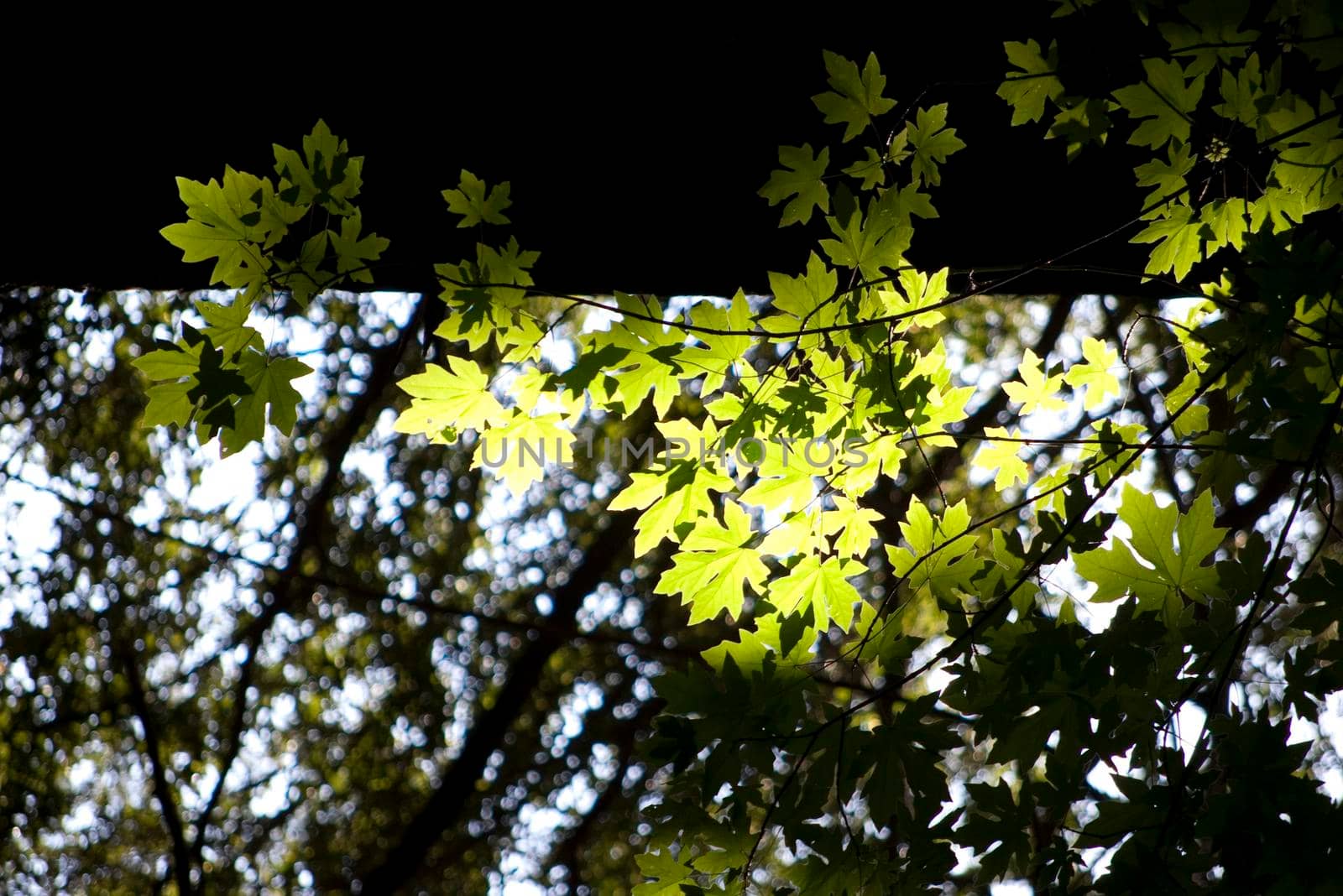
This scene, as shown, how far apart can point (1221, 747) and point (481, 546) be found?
5047mm

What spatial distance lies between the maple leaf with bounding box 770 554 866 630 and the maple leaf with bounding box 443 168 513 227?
72 centimetres

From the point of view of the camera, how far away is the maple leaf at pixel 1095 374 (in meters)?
1.91

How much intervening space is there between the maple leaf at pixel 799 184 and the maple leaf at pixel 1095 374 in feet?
2.34

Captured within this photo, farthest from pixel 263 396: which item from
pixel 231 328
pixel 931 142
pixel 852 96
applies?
pixel 931 142

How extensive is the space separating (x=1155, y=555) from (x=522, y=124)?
3.96 ft

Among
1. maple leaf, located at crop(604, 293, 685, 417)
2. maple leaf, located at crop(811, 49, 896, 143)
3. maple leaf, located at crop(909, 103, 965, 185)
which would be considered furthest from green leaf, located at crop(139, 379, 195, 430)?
maple leaf, located at crop(909, 103, 965, 185)

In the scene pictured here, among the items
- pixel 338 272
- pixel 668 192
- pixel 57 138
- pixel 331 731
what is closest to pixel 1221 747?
pixel 668 192

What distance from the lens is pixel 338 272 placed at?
144 cm

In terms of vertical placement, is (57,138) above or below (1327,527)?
above

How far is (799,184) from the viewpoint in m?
1.52

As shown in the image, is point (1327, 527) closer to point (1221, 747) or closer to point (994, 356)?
point (1221, 747)

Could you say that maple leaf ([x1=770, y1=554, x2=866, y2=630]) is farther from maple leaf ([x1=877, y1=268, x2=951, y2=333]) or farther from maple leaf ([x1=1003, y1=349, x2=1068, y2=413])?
maple leaf ([x1=1003, y1=349, x2=1068, y2=413])

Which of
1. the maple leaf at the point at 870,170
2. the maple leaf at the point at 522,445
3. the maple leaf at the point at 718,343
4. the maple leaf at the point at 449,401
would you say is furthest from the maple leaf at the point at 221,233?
the maple leaf at the point at 870,170

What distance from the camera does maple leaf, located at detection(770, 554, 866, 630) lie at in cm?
150
